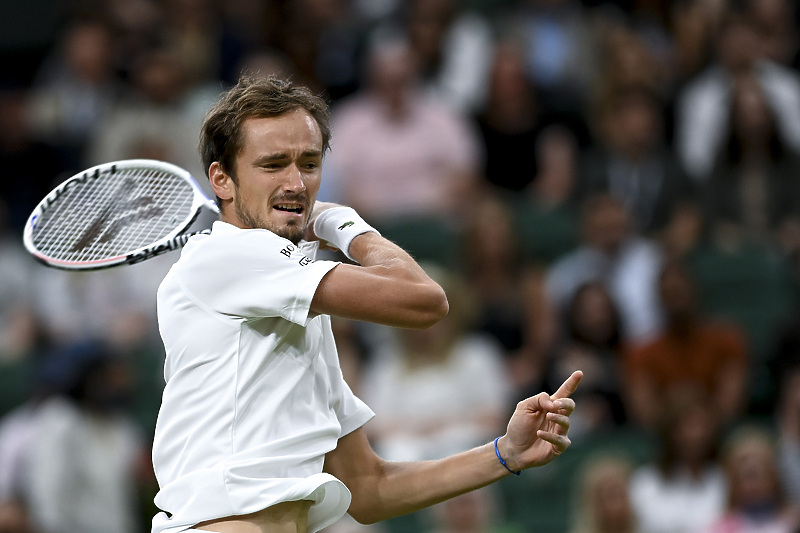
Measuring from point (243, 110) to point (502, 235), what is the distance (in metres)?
5.51

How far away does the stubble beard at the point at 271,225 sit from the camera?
3.44 metres

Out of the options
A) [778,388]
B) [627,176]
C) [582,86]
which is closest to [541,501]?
[778,388]

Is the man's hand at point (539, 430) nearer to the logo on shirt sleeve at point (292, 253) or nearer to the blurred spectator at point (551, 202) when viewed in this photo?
the logo on shirt sleeve at point (292, 253)

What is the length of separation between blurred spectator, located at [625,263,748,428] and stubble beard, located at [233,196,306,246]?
16.6 ft

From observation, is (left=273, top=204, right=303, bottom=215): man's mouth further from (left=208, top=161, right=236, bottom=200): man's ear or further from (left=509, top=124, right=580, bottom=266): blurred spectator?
(left=509, top=124, right=580, bottom=266): blurred spectator

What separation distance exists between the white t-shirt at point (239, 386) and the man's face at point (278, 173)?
8cm

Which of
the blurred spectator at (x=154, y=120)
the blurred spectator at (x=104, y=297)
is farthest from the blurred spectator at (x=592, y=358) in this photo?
the blurred spectator at (x=154, y=120)

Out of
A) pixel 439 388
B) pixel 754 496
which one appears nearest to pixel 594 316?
pixel 439 388

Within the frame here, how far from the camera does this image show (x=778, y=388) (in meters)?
8.30

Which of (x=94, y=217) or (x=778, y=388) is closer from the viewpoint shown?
(x=94, y=217)

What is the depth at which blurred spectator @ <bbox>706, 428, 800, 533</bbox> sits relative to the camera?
7059mm

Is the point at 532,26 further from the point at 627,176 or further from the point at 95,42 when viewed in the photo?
the point at 95,42

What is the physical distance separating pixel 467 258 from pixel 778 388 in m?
2.28

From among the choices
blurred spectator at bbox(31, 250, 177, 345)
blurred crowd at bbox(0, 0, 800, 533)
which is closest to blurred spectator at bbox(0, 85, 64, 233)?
blurred crowd at bbox(0, 0, 800, 533)
